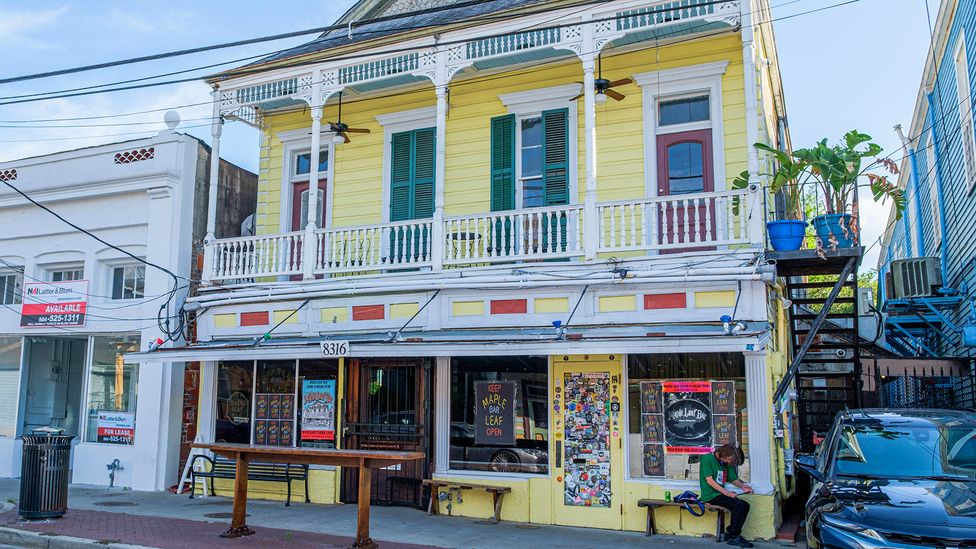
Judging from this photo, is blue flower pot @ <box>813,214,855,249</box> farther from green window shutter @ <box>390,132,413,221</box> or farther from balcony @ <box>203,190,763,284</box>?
green window shutter @ <box>390,132,413,221</box>

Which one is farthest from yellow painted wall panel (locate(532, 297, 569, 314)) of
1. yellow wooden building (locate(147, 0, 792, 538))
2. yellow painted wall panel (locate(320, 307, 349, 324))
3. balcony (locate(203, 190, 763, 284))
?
yellow painted wall panel (locate(320, 307, 349, 324))

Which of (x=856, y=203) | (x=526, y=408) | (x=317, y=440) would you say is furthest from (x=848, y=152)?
(x=317, y=440)

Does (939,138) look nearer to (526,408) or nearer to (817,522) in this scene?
(526,408)

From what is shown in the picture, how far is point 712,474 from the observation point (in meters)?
9.59

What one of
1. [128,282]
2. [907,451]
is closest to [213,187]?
[128,282]

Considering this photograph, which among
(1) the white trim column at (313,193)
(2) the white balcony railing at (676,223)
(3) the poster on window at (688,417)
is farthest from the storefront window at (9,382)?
(3) the poster on window at (688,417)

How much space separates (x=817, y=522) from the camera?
20.9 feet

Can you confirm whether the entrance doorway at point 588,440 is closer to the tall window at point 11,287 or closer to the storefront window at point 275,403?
the storefront window at point 275,403

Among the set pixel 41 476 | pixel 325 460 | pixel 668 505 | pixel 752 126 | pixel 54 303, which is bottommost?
pixel 668 505

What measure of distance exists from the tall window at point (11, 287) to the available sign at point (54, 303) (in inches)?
11.9

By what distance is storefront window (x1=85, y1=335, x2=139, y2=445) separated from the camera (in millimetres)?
14477

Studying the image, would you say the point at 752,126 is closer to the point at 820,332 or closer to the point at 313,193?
the point at 820,332

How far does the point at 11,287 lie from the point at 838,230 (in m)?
15.3

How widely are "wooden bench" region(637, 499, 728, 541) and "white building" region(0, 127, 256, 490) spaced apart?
8301 mm
